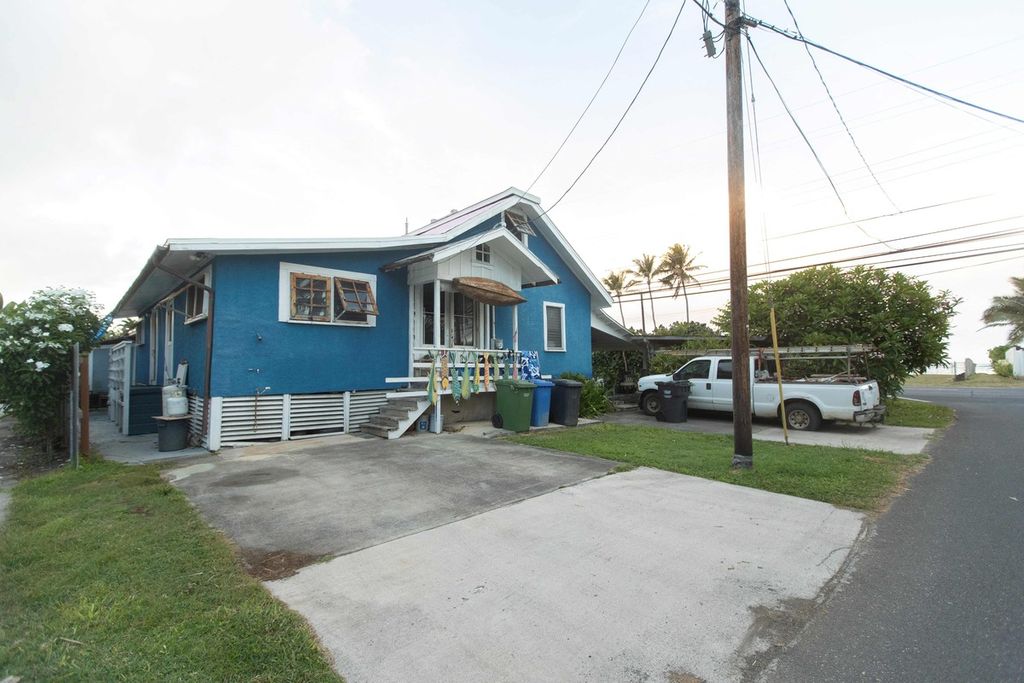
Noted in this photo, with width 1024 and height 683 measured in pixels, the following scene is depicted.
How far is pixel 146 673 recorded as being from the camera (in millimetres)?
2621

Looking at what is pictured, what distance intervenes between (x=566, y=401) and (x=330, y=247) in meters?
6.26

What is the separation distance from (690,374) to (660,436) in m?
4.56

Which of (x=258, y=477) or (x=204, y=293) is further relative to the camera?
(x=204, y=293)

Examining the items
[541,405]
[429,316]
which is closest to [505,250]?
[429,316]

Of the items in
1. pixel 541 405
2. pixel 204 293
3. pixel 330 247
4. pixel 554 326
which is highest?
pixel 330 247

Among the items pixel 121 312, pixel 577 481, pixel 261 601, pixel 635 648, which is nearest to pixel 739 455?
pixel 577 481

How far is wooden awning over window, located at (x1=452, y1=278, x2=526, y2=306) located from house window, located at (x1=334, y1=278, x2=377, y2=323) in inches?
73.7

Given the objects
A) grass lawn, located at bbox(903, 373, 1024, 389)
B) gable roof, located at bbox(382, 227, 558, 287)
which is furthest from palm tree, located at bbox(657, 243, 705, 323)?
gable roof, located at bbox(382, 227, 558, 287)

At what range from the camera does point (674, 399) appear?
45.6ft

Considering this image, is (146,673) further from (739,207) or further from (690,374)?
(690,374)

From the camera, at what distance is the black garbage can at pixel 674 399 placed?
13.9 m

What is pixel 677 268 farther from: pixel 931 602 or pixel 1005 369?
pixel 931 602

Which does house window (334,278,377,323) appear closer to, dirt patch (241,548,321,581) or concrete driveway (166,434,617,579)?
concrete driveway (166,434,617,579)

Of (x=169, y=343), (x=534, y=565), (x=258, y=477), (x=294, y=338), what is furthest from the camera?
(x=169, y=343)
